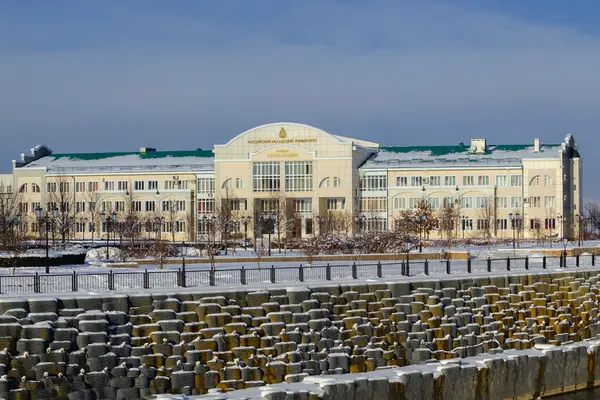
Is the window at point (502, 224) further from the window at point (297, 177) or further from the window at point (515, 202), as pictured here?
the window at point (297, 177)

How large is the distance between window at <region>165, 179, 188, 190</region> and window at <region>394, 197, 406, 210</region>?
2156 cm

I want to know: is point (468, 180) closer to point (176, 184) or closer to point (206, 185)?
point (206, 185)

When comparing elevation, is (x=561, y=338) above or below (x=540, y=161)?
below

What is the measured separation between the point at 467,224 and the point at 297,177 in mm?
16996

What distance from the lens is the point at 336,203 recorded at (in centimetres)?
11100

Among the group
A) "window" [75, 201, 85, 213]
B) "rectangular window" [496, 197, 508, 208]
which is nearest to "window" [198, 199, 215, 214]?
"window" [75, 201, 85, 213]

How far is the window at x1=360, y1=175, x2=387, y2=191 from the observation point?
111875mm

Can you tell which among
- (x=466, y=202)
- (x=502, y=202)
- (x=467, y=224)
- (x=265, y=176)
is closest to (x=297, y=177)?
(x=265, y=176)

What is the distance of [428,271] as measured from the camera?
37375mm

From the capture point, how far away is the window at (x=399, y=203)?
365 ft

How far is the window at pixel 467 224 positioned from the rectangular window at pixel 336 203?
457 inches

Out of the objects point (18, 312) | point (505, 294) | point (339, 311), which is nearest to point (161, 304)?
point (18, 312)

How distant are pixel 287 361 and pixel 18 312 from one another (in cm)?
637

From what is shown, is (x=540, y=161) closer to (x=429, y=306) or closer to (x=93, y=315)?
(x=429, y=306)
